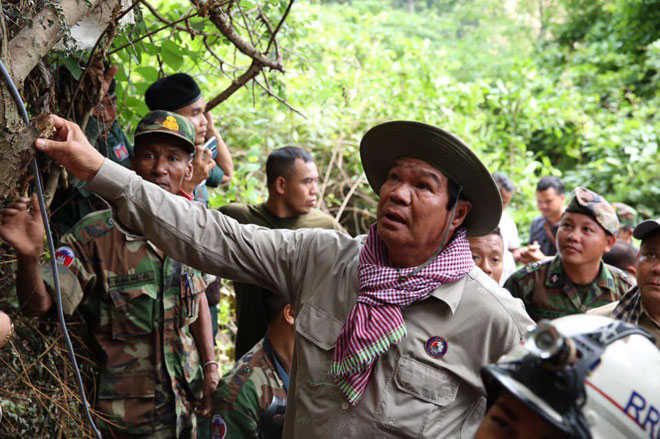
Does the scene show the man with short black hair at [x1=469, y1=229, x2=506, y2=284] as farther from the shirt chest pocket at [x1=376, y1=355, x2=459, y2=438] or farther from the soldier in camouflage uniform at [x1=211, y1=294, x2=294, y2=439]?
the shirt chest pocket at [x1=376, y1=355, x2=459, y2=438]

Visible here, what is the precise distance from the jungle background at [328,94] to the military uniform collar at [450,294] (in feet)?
4.13

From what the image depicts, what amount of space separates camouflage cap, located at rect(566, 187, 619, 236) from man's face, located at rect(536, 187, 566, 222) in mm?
2595

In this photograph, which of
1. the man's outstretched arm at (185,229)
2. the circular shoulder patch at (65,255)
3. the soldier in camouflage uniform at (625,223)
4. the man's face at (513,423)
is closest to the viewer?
the man's face at (513,423)

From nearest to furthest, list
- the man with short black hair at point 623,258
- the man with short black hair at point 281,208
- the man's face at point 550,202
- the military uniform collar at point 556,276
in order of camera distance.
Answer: the military uniform collar at point 556,276, the man with short black hair at point 281,208, the man with short black hair at point 623,258, the man's face at point 550,202

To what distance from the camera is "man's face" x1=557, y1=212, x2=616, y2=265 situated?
4.09 metres

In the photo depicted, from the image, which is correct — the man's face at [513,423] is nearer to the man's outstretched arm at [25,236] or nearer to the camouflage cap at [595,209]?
the man's outstretched arm at [25,236]

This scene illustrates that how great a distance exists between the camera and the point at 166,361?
308 centimetres

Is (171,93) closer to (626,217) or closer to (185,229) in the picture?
(185,229)

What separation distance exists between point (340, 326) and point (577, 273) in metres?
2.34

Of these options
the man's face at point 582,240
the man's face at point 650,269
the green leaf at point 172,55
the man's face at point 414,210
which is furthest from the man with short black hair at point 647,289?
the green leaf at point 172,55

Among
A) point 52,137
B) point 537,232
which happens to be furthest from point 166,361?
point 537,232

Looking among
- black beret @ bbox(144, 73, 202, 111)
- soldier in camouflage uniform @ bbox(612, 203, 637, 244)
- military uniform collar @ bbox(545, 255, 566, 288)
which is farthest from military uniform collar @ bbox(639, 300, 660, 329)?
soldier in camouflage uniform @ bbox(612, 203, 637, 244)

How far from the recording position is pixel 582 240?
4.10m

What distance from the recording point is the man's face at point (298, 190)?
4410 mm
